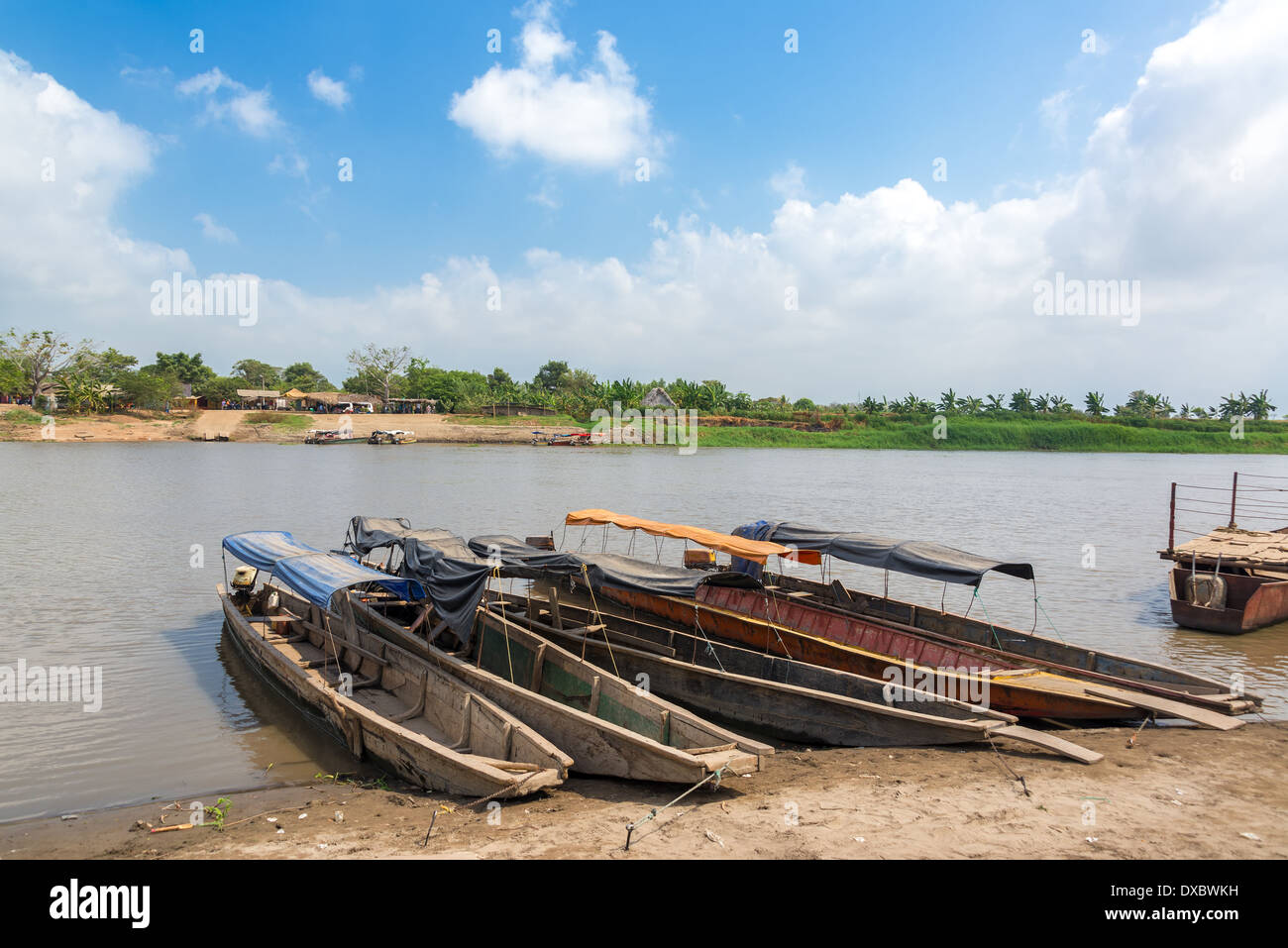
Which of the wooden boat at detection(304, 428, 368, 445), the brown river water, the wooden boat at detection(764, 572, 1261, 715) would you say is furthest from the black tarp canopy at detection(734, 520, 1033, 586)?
the wooden boat at detection(304, 428, 368, 445)

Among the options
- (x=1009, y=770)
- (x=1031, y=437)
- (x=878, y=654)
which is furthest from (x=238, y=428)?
(x=1031, y=437)

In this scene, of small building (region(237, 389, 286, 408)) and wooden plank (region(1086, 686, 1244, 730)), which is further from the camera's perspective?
small building (region(237, 389, 286, 408))

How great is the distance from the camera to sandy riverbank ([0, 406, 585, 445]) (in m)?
62.3

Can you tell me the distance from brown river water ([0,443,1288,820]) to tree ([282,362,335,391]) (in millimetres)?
41444

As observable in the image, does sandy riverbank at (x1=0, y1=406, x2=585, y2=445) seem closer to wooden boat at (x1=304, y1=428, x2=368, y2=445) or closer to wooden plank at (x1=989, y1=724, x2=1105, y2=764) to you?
wooden boat at (x1=304, y1=428, x2=368, y2=445)

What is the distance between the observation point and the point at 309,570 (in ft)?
33.7

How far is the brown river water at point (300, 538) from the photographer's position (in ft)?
30.0

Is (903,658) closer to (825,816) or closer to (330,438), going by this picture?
(825,816)

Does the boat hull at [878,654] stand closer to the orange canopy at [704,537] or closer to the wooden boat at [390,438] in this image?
the orange canopy at [704,537]

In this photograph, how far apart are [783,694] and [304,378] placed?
4150 inches

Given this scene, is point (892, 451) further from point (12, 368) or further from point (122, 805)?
point (12, 368)

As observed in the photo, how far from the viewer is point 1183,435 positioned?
85.1 metres

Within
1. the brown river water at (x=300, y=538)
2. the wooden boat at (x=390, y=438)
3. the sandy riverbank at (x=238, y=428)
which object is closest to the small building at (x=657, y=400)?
the sandy riverbank at (x=238, y=428)
